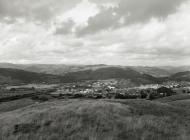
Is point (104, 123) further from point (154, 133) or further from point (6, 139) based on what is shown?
point (6, 139)

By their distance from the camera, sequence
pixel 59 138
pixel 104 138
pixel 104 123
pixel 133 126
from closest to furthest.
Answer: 1. pixel 104 138
2. pixel 59 138
3. pixel 133 126
4. pixel 104 123

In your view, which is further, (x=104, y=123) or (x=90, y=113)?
(x=90, y=113)

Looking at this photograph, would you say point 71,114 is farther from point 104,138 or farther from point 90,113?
point 104,138

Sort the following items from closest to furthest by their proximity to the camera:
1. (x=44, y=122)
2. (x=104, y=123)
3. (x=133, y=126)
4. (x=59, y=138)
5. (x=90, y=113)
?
(x=59, y=138), (x=133, y=126), (x=104, y=123), (x=44, y=122), (x=90, y=113)

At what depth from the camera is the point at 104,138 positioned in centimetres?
1201

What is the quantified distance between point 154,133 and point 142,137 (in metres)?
1.46

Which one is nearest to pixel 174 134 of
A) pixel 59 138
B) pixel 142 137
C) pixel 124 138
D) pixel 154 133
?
pixel 154 133

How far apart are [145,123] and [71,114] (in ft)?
28.7

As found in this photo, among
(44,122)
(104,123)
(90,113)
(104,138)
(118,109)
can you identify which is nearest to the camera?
(104,138)

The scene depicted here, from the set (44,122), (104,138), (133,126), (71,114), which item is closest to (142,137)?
(104,138)

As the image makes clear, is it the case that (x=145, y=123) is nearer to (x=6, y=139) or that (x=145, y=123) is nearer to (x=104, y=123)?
(x=104, y=123)

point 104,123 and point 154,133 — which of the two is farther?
point 104,123

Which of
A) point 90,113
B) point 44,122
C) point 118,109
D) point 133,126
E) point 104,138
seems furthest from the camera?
point 118,109

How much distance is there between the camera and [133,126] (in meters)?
15.4
